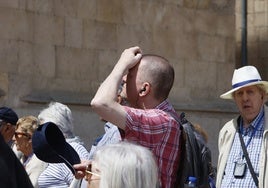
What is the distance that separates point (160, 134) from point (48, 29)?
592cm

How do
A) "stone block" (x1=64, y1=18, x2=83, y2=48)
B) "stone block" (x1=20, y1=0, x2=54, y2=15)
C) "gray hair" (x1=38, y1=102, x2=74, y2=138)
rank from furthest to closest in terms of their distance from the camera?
"stone block" (x1=64, y1=18, x2=83, y2=48)
"stone block" (x1=20, y1=0, x2=54, y2=15)
"gray hair" (x1=38, y1=102, x2=74, y2=138)

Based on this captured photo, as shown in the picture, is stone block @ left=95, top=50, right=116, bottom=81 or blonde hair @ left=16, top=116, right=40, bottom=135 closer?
blonde hair @ left=16, top=116, right=40, bottom=135

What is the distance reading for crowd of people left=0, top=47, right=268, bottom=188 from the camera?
3543mm

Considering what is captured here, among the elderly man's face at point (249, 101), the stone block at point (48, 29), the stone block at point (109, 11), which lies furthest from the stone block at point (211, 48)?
the elderly man's face at point (249, 101)

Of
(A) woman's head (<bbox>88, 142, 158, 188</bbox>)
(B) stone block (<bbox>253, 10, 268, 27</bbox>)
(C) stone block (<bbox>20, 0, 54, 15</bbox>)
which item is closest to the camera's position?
(A) woman's head (<bbox>88, 142, 158, 188</bbox>)

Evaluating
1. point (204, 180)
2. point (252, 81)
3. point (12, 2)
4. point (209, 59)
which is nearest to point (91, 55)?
point (12, 2)

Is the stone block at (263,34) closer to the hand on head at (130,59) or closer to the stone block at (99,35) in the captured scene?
the stone block at (99,35)

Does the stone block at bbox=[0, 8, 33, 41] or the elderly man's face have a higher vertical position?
the stone block at bbox=[0, 8, 33, 41]

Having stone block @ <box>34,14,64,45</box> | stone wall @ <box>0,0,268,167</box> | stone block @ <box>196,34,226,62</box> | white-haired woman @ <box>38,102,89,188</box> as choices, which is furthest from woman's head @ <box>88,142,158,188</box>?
stone block @ <box>196,34,226,62</box>

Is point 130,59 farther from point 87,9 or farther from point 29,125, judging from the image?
point 87,9

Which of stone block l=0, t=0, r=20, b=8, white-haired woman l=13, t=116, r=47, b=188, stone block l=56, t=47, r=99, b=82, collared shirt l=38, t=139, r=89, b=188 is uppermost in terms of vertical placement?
stone block l=0, t=0, r=20, b=8

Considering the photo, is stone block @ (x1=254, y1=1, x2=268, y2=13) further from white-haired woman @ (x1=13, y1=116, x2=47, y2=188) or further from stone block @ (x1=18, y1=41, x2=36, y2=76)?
white-haired woman @ (x1=13, y1=116, x2=47, y2=188)

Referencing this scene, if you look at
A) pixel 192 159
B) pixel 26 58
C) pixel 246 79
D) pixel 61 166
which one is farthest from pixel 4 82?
pixel 192 159

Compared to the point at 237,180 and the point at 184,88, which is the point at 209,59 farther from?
the point at 237,180
